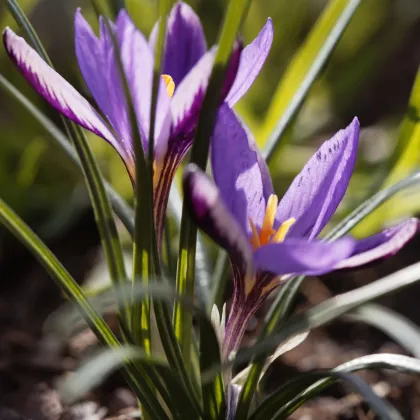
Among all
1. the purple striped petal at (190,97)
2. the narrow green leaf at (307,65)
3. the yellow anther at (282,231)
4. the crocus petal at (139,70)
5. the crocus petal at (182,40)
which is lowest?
the yellow anther at (282,231)

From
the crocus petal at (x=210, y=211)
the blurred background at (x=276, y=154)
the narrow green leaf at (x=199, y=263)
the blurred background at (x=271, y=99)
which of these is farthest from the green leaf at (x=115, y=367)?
the blurred background at (x=271, y=99)

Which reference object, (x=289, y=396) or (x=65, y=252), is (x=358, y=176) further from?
(x=289, y=396)

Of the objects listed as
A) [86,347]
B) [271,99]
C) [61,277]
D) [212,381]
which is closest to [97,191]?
[61,277]

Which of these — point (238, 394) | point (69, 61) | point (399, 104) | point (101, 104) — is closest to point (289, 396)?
point (238, 394)

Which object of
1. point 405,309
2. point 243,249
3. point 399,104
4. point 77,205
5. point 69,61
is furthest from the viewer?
point 399,104

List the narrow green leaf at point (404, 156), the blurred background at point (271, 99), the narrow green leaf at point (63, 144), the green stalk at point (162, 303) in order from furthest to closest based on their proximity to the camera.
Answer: the blurred background at point (271, 99) < the narrow green leaf at point (404, 156) < the narrow green leaf at point (63, 144) < the green stalk at point (162, 303)

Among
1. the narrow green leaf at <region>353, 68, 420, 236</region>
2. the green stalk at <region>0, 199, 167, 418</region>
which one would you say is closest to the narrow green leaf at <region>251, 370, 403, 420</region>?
the green stalk at <region>0, 199, 167, 418</region>

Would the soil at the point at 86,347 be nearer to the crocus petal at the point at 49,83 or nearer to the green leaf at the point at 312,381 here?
the green leaf at the point at 312,381
